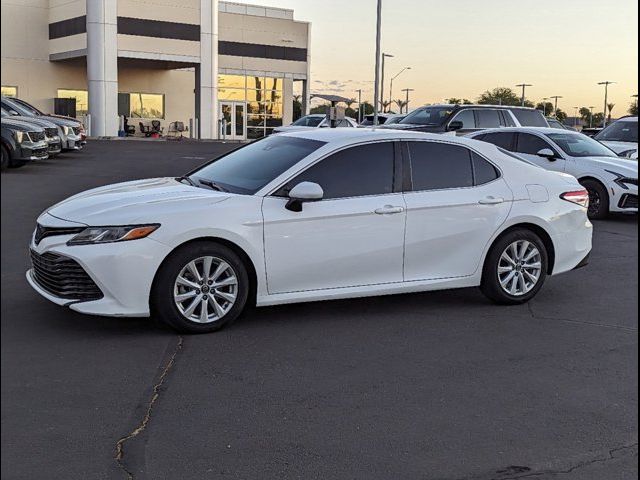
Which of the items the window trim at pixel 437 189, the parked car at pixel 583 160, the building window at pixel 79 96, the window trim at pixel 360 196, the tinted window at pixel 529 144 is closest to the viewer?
the window trim at pixel 360 196

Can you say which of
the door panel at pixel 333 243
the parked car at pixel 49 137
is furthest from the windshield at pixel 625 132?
the door panel at pixel 333 243

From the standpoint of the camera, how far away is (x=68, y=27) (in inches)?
1620

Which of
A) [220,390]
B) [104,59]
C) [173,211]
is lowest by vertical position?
[220,390]

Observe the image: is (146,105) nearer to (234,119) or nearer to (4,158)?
(234,119)

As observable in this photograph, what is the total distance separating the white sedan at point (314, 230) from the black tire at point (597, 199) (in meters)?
5.87

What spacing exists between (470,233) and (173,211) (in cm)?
252

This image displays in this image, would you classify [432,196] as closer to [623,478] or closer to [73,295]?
[73,295]

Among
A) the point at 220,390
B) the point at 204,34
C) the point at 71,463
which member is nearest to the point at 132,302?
the point at 220,390

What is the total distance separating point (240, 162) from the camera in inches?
269

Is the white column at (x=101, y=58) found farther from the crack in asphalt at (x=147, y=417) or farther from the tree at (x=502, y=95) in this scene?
the tree at (x=502, y=95)

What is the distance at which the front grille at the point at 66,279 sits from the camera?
17.6 feet

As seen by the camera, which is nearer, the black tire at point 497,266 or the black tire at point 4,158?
the black tire at point 4,158

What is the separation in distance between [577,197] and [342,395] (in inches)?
146

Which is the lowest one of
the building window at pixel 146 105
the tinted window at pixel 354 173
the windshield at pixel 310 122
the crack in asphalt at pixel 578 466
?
the crack in asphalt at pixel 578 466
